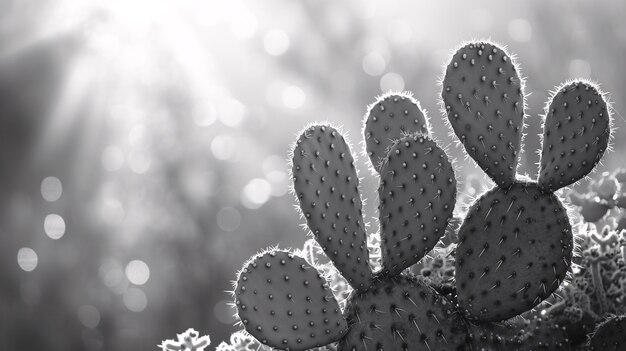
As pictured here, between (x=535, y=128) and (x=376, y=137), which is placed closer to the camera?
(x=376, y=137)

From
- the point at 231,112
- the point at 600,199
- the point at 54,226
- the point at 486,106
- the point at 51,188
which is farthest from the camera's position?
the point at 231,112

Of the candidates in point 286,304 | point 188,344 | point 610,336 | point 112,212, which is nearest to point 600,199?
point 610,336

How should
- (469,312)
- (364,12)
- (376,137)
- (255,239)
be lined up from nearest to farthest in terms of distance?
(469,312), (376,137), (255,239), (364,12)

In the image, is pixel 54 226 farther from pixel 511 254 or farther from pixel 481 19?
pixel 511 254

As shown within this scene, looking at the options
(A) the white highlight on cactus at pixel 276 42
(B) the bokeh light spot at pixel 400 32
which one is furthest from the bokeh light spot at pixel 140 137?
(B) the bokeh light spot at pixel 400 32

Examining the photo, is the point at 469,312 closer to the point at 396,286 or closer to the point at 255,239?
the point at 396,286

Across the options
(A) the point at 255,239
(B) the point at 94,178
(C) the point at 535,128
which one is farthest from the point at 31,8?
(C) the point at 535,128
